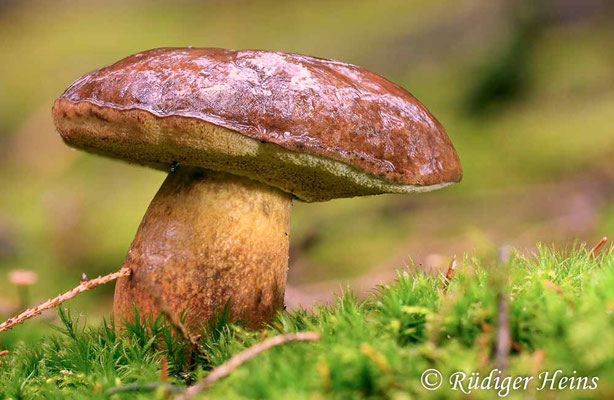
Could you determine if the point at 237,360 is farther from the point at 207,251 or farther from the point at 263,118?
the point at 207,251

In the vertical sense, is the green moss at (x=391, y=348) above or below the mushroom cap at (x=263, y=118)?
below

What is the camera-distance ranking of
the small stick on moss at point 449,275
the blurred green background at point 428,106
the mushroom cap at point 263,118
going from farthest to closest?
1. the blurred green background at point 428,106
2. the small stick on moss at point 449,275
3. the mushroom cap at point 263,118

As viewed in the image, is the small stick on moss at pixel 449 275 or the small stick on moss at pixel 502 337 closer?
the small stick on moss at pixel 502 337

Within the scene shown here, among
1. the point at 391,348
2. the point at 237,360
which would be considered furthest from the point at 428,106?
the point at 237,360

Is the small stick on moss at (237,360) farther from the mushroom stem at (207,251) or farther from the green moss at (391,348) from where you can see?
the mushroom stem at (207,251)

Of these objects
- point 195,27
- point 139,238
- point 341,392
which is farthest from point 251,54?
point 195,27

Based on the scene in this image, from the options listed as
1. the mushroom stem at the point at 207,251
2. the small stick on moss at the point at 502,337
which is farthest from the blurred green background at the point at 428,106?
the mushroom stem at the point at 207,251

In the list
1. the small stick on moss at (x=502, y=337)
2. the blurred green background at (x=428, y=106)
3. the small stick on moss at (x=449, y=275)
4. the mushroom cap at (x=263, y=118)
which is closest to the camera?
the small stick on moss at (x=502, y=337)

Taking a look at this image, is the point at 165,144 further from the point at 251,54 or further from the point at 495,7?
the point at 495,7

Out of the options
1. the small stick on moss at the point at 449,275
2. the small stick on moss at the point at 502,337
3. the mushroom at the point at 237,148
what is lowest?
the small stick on moss at the point at 449,275
